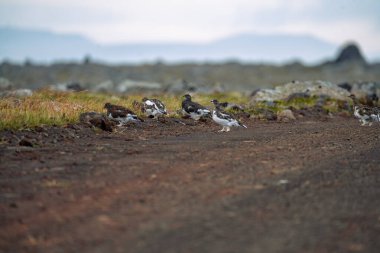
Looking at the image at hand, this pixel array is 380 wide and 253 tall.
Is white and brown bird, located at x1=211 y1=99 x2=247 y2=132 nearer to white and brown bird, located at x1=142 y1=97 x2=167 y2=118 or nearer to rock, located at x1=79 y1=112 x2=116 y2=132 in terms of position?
white and brown bird, located at x1=142 y1=97 x2=167 y2=118

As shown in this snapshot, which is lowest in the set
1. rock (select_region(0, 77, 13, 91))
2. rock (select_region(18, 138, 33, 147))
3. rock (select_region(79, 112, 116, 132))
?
rock (select_region(0, 77, 13, 91))

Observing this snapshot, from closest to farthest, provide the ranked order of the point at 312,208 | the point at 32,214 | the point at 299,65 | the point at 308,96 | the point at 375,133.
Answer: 1. the point at 32,214
2. the point at 312,208
3. the point at 375,133
4. the point at 308,96
5. the point at 299,65

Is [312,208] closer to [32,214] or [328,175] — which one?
[328,175]

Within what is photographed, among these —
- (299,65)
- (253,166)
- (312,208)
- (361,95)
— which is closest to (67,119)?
(253,166)

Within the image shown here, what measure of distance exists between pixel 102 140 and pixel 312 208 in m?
6.94

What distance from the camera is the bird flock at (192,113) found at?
55.3 ft

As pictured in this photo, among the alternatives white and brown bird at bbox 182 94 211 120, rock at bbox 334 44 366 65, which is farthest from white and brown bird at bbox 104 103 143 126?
rock at bbox 334 44 366 65

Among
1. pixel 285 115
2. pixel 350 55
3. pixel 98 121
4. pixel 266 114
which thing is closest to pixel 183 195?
pixel 98 121

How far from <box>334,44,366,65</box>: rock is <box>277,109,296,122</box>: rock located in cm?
8583

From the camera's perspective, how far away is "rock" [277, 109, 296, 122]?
2198cm

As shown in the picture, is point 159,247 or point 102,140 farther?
point 102,140

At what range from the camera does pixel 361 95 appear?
1325 inches

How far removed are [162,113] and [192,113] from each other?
0.96 m

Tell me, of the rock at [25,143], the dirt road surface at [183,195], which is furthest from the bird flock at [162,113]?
the rock at [25,143]
